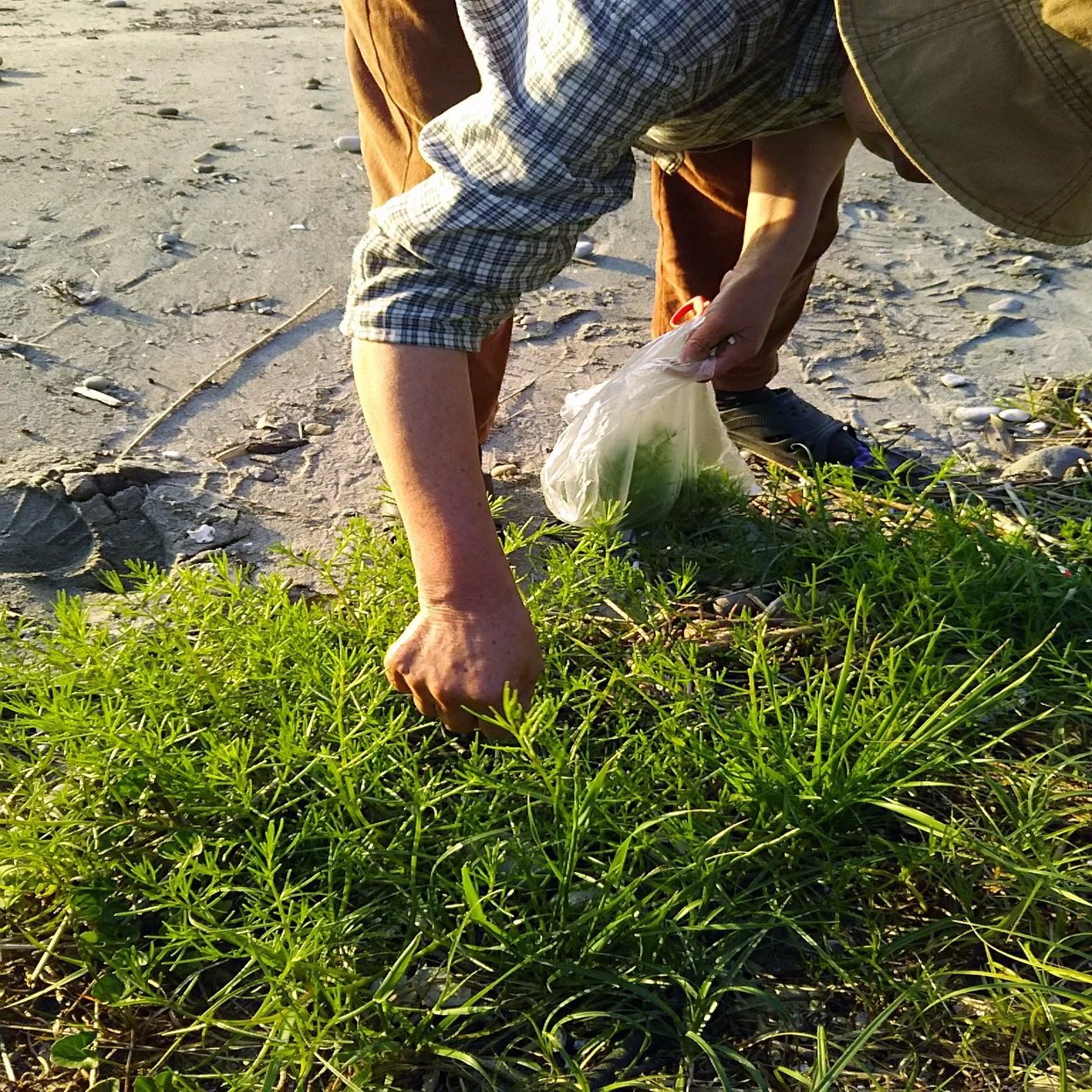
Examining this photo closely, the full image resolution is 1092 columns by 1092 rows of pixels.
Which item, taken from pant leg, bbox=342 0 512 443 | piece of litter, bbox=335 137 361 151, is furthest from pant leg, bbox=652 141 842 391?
piece of litter, bbox=335 137 361 151

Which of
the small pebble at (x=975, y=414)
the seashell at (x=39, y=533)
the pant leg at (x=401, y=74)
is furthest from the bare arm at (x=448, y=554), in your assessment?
the small pebble at (x=975, y=414)

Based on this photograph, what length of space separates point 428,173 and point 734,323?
735 millimetres

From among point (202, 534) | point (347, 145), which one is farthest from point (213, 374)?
point (347, 145)

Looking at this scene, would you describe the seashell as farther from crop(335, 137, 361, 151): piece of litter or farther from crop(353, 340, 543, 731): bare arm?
crop(335, 137, 361, 151): piece of litter

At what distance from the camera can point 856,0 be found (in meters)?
1.44

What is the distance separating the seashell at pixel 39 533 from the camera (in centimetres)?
242

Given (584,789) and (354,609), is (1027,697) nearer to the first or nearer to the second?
(584,789)

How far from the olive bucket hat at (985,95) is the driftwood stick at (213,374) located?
6.69 ft

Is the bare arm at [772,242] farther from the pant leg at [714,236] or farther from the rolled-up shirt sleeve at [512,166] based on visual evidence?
the rolled-up shirt sleeve at [512,166]

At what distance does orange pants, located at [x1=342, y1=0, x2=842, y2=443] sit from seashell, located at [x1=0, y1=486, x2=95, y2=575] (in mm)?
973

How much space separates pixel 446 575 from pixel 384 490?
977 millimetres

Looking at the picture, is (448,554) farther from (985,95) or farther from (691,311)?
(691,311)

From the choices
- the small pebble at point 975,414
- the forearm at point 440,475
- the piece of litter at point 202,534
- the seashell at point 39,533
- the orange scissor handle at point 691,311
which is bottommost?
the small pebble at point 975,414

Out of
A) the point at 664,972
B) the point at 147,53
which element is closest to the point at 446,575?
the point at 664,972
